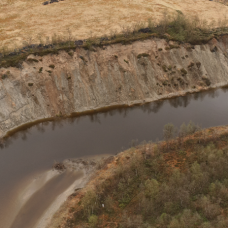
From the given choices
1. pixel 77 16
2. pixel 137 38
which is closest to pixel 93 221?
pixel 137 38

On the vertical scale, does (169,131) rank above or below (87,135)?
above

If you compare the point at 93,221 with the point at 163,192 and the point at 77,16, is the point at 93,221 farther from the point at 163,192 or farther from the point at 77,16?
the point at 77,16

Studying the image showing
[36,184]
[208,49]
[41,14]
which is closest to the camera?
[36,184]

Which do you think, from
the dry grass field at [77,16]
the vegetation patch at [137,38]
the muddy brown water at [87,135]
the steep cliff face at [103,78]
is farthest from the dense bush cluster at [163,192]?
the dry grass field at [77,16]

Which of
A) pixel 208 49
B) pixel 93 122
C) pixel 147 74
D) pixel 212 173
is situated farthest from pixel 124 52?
pixel 212 173

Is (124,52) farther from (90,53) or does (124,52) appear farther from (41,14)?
(41,14)

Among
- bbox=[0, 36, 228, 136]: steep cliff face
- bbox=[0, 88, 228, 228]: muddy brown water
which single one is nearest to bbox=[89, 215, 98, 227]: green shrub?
bbox=[0, 88, 228, 228]: muddy brown water

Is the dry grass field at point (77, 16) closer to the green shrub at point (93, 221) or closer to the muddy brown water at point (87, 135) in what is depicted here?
the muddy brown water at point (87, 135)
